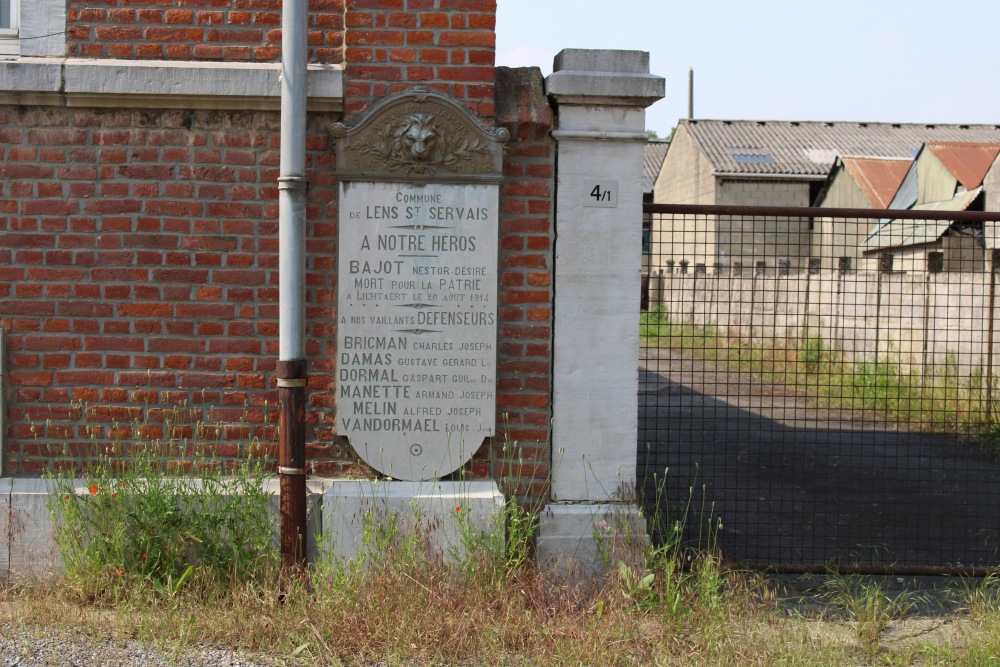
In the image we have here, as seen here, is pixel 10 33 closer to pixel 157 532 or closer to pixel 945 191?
pixel 157 532

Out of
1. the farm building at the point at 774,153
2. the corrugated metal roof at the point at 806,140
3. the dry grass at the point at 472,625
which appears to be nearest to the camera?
the dry grass at the point at 472,625

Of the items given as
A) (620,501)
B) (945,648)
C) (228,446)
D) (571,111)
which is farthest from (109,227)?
(945,648)

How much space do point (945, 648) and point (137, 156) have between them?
4288 mm

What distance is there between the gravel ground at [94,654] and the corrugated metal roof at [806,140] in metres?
31.2

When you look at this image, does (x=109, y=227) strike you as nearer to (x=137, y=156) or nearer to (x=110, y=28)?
(x=137, y=156)

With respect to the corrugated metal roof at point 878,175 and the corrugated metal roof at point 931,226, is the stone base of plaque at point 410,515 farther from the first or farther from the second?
the corrugated metal roof at point 878,175

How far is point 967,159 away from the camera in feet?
76.8

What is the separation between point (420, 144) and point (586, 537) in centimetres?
203

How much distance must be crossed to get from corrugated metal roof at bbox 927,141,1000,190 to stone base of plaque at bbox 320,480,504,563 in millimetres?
20845

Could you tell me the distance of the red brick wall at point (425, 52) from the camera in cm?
443

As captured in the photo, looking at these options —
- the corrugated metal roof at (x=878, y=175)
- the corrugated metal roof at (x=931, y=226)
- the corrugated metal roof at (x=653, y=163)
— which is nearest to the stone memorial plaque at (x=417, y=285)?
the corrugated metal roof at (x=931, y=226)

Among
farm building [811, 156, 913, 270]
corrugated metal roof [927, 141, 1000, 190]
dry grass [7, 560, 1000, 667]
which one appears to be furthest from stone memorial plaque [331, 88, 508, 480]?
farm building [811, 156, 913, 270]

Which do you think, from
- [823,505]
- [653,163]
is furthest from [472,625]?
[653,163]

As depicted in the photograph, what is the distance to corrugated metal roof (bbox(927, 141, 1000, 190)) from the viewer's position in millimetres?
22219
